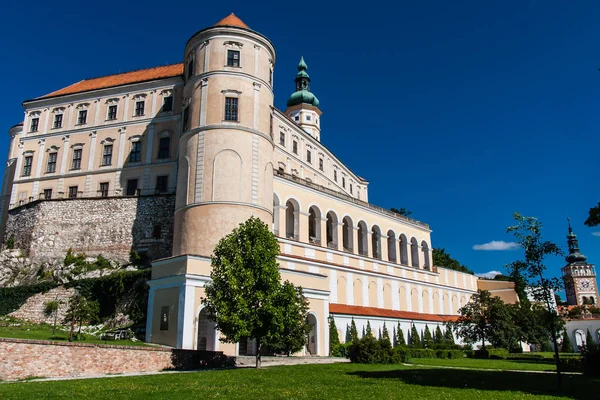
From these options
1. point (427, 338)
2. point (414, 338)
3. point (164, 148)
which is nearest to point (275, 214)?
point (164, 148)

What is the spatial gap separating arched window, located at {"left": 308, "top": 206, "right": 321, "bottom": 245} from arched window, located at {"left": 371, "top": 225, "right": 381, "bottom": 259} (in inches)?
376

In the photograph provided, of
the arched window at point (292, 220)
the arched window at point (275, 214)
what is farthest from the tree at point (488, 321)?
the arched window at point (275, 214)

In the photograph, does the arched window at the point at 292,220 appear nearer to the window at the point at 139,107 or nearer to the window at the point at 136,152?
the window at the point at 136,152

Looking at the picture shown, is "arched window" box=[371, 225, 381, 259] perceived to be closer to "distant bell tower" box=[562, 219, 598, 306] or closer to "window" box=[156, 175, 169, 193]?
"window" box=[156, 175, 169, 193]

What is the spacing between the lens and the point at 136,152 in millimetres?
48062

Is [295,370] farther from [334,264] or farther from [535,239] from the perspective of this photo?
[334,264]

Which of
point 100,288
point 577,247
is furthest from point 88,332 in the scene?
point 577,247

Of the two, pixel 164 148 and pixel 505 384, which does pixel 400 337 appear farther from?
pixel 505 384

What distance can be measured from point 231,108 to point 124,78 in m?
21.8

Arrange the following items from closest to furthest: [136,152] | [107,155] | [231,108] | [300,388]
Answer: [300,388] → [231,108] → [136,152] → [107,155]

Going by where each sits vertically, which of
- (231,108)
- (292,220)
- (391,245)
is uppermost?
(231,108)

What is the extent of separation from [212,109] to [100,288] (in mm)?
15350

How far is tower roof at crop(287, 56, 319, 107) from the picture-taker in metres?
88.8

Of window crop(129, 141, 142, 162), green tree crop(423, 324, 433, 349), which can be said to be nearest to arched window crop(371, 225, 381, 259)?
green tree crop(423, 324, 433, 349)
